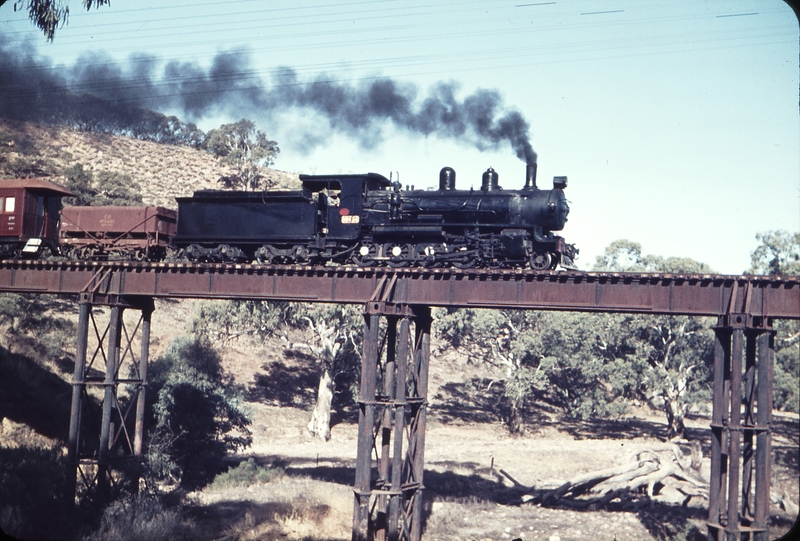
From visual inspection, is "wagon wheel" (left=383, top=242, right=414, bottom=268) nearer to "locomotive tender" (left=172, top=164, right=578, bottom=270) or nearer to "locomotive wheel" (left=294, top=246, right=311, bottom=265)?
"locomotive tender" (left=172, top=164, right=578, bottom=270)

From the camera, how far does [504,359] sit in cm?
4684

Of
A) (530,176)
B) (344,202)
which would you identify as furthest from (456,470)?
(530,176)

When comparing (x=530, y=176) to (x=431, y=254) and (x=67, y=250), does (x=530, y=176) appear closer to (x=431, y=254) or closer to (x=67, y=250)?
(x=431, y=254)

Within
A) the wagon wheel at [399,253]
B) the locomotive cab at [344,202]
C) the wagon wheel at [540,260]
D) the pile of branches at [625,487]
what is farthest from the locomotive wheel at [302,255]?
the pile of branches at [625,487]

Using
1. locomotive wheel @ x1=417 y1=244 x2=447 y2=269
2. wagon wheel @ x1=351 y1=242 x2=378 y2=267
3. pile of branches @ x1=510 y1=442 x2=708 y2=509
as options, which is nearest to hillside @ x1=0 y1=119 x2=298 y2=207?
wagon wheel @ x1=351 y1=242 x2=378 y2=267

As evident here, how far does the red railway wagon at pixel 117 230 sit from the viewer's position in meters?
25.6

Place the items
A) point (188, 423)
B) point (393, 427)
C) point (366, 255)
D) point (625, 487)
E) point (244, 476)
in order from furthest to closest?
1. point (188, 423)
2. point (244, 476)
3. point (625, 487)
4. point (366, 255)
5. point (393, 427)

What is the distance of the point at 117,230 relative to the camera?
2586 centimetres

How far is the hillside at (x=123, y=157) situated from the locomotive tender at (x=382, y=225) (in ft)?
135

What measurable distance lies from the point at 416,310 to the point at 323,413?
22945 millimetres

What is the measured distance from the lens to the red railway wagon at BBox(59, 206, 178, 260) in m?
25.6

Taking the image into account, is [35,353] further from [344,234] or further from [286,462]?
[344,234]

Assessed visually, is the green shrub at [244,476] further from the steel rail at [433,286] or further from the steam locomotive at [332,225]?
the steel rail at [433,286]

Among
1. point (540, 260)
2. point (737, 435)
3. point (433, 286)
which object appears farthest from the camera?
point (540, 260)
